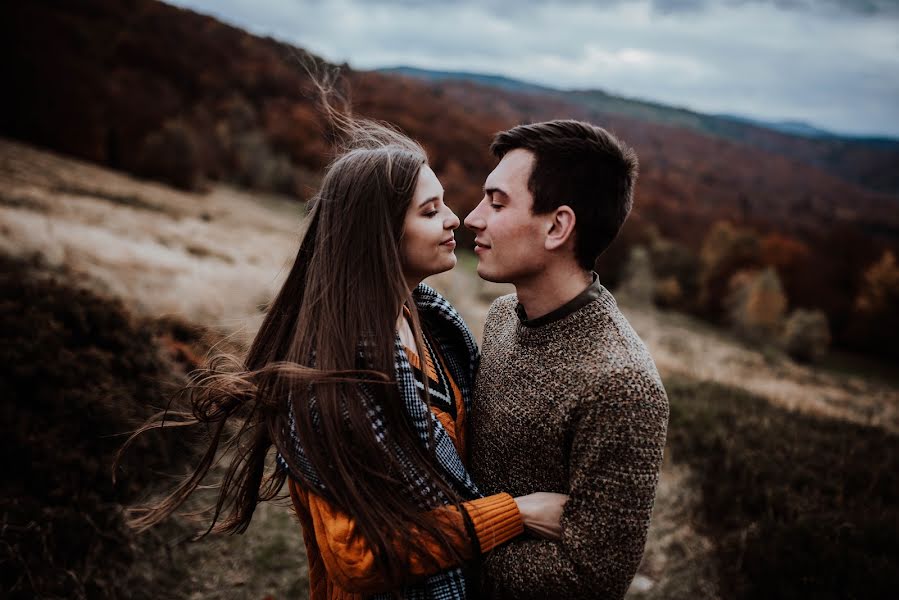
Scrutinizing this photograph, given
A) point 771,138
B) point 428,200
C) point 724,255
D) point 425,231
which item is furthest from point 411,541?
point 771,138

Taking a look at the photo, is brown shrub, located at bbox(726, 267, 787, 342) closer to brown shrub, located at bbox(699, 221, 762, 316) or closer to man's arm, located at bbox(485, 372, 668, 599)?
brown shrub, located at bbox(699, 221, 762, 316)

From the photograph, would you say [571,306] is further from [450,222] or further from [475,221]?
[450,222]

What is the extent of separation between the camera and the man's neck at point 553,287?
1.88m

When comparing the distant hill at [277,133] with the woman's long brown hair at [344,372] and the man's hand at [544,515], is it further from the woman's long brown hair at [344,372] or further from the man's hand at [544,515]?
the man's hand at [544,515]

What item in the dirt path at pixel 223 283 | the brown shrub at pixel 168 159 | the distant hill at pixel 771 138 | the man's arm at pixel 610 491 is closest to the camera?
the man's arm at pixel 610 491

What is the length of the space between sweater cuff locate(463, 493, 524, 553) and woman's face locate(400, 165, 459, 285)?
879mm

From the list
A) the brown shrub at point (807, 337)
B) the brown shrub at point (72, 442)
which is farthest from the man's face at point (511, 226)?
the brown shrub at point (807, 337)

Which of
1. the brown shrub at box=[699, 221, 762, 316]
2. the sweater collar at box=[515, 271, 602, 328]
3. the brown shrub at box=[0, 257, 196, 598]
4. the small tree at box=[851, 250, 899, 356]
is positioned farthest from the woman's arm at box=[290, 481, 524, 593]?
the brown shrub at box=[699, 221, 762, 316]

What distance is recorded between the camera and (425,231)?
6.43 feet

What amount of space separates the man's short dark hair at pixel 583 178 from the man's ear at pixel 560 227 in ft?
0.08

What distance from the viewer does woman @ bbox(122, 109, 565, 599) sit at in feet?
5.23

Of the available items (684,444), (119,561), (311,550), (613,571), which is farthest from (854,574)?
(119,561)

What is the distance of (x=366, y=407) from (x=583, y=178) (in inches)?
44.4

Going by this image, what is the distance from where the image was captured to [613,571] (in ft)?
5.05
